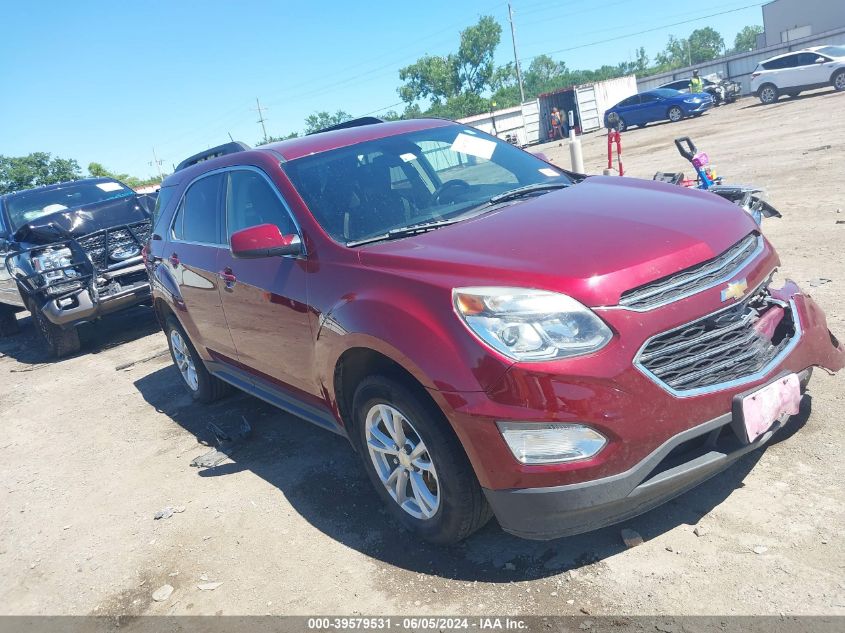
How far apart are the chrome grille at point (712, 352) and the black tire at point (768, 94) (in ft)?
88.7

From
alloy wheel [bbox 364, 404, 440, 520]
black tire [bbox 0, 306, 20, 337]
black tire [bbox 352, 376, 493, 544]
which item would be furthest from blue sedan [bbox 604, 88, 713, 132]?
black tire [bbox 352, 376, 493, 544]

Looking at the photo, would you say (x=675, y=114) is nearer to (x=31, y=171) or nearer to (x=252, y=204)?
(x=252, y=204)

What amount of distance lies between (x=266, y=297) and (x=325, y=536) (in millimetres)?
1331

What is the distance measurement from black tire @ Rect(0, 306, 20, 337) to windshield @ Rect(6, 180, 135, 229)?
89.1 inches

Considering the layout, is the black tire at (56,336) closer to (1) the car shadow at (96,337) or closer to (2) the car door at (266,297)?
(1) the car shadow at (96,337)

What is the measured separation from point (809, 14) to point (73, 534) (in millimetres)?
70156

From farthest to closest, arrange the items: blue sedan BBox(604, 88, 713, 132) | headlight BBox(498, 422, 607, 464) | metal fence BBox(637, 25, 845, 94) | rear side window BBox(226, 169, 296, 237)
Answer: metal fence BBox(637, 25, 845, 94), blue sedan BBox(604, 88, 713, 132), rear side window BBox(226, 169, 296, 237), headlight BBox(498, 422, 607, 464)

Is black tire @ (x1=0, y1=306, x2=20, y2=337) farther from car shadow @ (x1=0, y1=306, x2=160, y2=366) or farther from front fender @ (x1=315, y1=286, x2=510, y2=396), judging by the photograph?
front fender @ (x1=315, y1=286, x2=510, y2=396)

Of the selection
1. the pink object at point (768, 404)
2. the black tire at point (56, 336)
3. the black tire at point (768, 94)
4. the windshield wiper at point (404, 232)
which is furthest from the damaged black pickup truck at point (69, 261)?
the black tire at point (768, 94)

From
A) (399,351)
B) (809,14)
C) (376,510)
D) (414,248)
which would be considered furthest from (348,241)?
(809,14)

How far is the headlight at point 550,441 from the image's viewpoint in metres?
2.46

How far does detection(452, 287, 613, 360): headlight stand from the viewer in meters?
2.48

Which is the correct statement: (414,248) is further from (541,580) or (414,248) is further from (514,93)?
(514,93)

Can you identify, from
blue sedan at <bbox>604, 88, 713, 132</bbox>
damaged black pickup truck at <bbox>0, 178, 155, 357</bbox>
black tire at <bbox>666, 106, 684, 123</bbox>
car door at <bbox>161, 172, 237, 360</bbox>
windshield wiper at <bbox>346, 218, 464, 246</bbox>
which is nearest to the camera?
windshield wiper at <bbox>346, 218, 464, 246</bbox>
